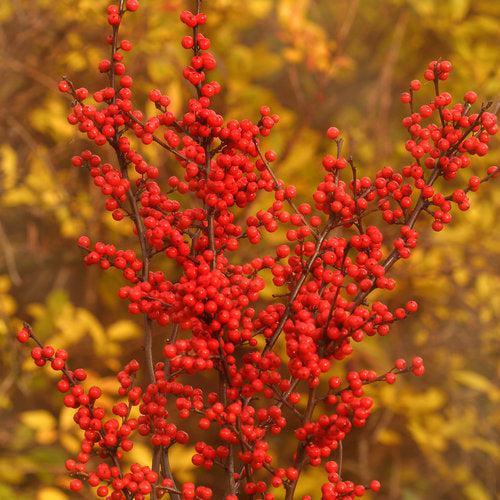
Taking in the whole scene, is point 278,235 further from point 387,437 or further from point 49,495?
point 49,495

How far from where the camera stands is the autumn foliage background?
134 cm

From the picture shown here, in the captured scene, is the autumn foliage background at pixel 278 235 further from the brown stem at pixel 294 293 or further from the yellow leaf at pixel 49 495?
the brown stem at pixel 294 293

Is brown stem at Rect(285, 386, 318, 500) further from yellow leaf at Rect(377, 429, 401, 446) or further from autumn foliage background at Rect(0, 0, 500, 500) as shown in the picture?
yellow leaf at Rect(377, 429, 401, 446)

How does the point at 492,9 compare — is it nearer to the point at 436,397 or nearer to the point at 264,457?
the point at 436,397

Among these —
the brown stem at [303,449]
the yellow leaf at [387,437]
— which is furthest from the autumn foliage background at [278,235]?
the brown stem at [303,449]

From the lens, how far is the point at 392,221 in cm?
49

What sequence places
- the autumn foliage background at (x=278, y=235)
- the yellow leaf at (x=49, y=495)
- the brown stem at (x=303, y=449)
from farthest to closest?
the autumn foliage background at (x=278, y=235) < the yellow leaf at (x=49, y=495) < the brown stem at (x=303, y=449)

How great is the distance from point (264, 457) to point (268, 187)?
170mm

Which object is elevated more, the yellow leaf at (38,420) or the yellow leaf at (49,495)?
the yellow leaf at (38,420)

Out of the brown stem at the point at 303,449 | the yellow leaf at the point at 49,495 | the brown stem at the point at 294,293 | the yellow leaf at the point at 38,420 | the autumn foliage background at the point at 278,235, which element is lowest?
the brown stem at the point at 303,449

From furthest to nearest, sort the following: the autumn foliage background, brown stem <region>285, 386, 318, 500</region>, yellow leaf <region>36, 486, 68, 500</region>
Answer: the autumn foliage background, yellow leaf <region>36, 486, 68, 500</region>, brown stem <region>285, 386, 318, 500</region>

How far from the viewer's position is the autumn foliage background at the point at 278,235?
1.34m

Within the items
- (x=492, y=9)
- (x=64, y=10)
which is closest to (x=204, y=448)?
(x=64, y=10)

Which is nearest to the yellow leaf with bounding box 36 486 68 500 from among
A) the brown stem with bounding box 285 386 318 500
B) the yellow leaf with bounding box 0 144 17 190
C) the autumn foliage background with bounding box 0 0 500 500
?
the autumn foliage background with bounding box 0 0 500 500
